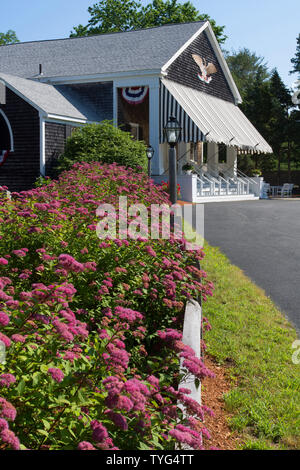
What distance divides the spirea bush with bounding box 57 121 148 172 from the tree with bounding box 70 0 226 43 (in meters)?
28.7

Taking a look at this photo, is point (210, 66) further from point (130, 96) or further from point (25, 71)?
point (25, 71)

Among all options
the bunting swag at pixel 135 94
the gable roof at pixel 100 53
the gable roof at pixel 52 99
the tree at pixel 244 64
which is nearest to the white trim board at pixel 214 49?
the gable roof at pixel 100 53

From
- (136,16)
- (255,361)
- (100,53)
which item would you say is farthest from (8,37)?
(255,361)

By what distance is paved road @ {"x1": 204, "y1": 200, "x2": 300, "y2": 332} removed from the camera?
739 centimetres

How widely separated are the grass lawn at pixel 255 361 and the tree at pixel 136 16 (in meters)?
40.5

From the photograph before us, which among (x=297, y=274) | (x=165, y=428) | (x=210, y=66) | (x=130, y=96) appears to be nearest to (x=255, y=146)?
(x=210, y=66)

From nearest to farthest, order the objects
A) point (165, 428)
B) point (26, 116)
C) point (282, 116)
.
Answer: point (165, 428)
point (26, 116)
point (282, 116)

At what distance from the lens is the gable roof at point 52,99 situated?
19.0 meters

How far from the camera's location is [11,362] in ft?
8.12

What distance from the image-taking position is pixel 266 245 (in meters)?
11.0

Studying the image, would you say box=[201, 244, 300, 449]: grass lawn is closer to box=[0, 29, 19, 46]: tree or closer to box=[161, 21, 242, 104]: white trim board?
box=[161, 21, 242, 104]: white trim board

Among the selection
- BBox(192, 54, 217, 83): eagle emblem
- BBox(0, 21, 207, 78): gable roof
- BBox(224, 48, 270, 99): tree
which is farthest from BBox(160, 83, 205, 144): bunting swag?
BBox(224, 48, 270, 99): tree

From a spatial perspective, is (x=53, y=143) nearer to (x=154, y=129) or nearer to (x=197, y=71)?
(x=154, y=129)

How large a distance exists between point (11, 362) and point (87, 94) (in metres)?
22.9
